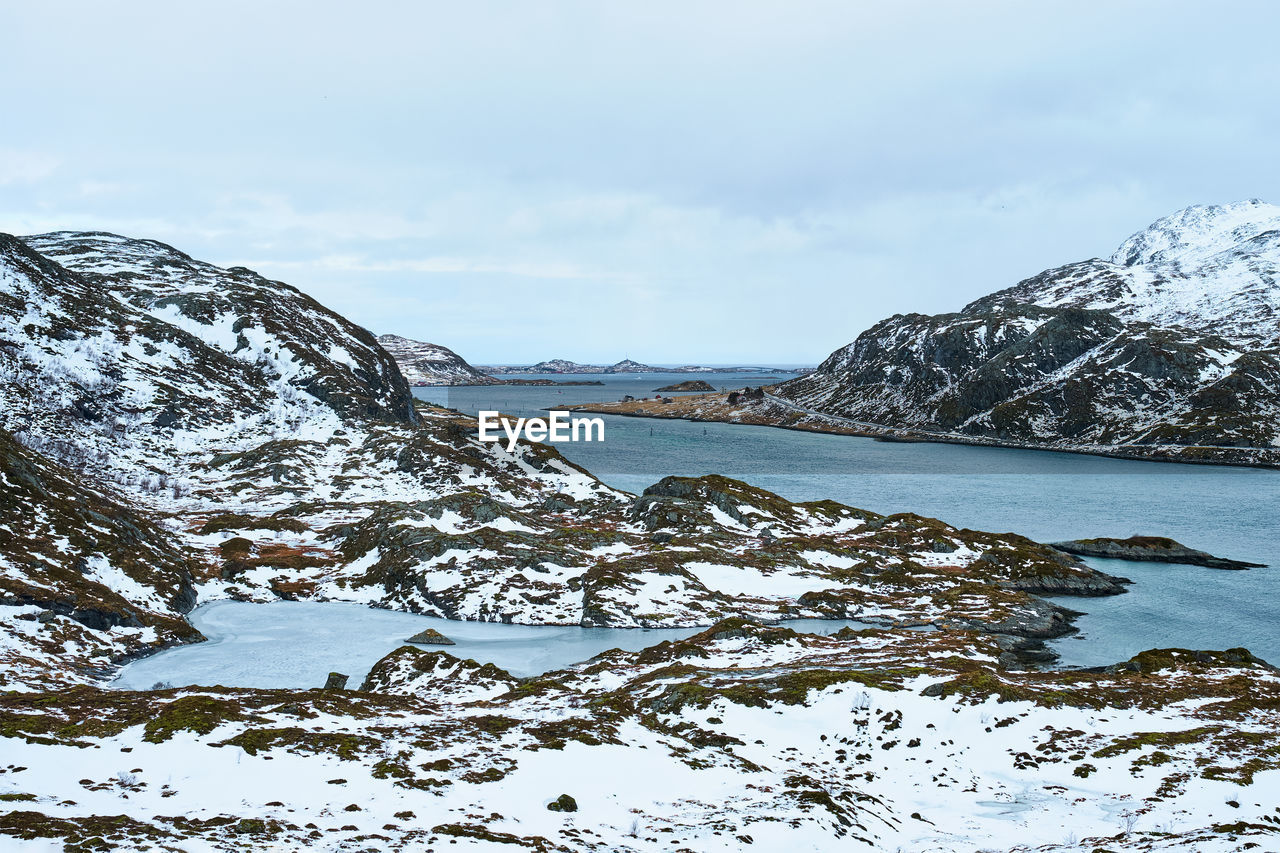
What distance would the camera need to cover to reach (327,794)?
84.0 feet

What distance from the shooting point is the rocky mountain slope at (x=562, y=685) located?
25.6m

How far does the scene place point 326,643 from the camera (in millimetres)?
67250

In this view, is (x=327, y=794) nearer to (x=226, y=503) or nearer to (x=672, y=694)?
(x=672, y=694)

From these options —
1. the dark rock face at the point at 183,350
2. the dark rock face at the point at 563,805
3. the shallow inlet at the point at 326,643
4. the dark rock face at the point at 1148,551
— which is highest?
the dark rock face at the point at 183,350

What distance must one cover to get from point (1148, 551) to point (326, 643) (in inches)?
4347

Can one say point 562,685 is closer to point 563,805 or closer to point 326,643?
point 563,805

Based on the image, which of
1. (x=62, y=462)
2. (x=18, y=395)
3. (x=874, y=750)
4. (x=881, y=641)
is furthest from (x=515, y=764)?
(x=18, y=395)

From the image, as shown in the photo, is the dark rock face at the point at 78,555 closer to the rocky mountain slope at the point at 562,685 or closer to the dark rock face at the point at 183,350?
the rocky mountain slope at the point at 562,685

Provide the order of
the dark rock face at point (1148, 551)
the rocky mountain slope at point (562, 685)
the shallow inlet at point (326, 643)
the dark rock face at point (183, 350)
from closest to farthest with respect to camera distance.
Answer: the rocky mountain slope at point (562, 685), the shallow inlet at point (326, 643), the dark rock face at point (1148, 551), the dark rock face at point (183, 350)

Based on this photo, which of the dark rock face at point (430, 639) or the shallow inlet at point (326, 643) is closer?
the shallow inlet at point (326, 643)

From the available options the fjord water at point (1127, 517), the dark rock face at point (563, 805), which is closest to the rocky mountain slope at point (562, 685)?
the dark rock face at point (563, 805)

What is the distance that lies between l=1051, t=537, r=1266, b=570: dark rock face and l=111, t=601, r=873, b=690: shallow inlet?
184ft

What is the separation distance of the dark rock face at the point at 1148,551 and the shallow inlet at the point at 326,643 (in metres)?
56.0

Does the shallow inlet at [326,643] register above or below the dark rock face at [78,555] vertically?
below
